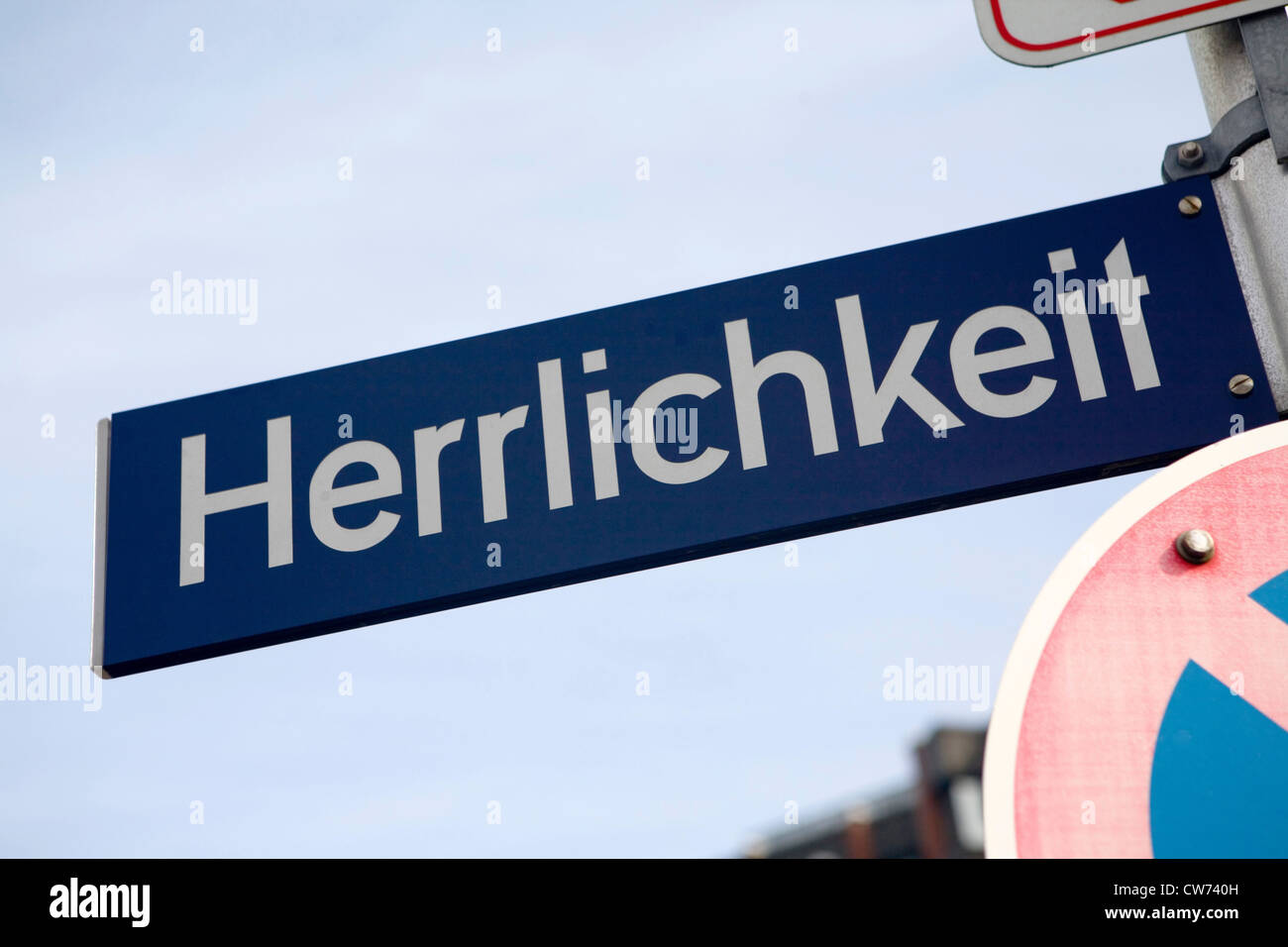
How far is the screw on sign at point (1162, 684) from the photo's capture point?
990mm

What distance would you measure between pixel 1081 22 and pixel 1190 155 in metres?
0.22

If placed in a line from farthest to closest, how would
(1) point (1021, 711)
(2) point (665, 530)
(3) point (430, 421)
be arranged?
(3) point (430, 421) < (2) point (665, 530) < (1) point (1021, 711)

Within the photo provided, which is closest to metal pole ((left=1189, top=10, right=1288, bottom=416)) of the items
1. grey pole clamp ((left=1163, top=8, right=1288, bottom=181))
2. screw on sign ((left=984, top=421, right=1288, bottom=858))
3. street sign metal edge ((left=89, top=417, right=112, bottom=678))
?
grey pole clamp ((left=1163, top=8, right=1288, bottom=181))

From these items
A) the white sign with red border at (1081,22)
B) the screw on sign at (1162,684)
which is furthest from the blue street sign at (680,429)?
the screw on sign at (1162,684)

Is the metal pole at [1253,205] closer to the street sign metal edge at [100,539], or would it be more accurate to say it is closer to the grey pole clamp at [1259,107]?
the grey pole clamp at [1259,107]

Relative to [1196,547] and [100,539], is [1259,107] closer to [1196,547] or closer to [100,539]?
[1196,547]

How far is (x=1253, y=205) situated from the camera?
1.70 meters

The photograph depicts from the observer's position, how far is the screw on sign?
0.99 meters

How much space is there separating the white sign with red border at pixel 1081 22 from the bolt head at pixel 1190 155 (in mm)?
156

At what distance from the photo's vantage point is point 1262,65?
1647 mm
